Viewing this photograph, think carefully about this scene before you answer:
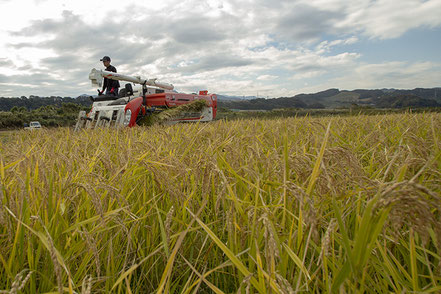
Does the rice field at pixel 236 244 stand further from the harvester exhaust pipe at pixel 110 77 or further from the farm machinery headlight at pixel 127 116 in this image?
the harvester exhaust pipe at pixel 110 77

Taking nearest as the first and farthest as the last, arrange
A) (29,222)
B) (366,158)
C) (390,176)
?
(29,222) < (390,176) < (366,158)

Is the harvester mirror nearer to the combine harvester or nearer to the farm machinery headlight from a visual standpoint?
the combine harvester

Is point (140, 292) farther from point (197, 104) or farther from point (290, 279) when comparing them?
point (197, 104)

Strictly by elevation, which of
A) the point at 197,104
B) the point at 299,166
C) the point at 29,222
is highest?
the point at 197,104

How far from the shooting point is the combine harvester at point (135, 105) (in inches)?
266

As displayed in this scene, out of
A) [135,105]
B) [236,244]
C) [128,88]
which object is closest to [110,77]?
[128,88]

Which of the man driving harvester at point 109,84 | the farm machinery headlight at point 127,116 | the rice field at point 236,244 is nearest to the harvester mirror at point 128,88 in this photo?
the man driving harvester at point 109,84

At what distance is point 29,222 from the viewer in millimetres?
969

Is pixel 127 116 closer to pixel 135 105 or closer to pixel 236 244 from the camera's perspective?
pixel 135 105

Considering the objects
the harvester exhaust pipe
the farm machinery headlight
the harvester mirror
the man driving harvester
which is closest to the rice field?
the farm machinery headlight

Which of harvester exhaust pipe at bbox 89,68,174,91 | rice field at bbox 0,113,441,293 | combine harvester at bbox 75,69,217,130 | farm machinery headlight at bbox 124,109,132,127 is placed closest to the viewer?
rice field at bbox 0,113,441,293

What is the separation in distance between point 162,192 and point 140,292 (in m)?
0.45

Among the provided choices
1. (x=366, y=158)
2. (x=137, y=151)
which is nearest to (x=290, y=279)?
(x=366, y=158)

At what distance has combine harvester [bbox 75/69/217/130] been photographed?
22.1 feet
